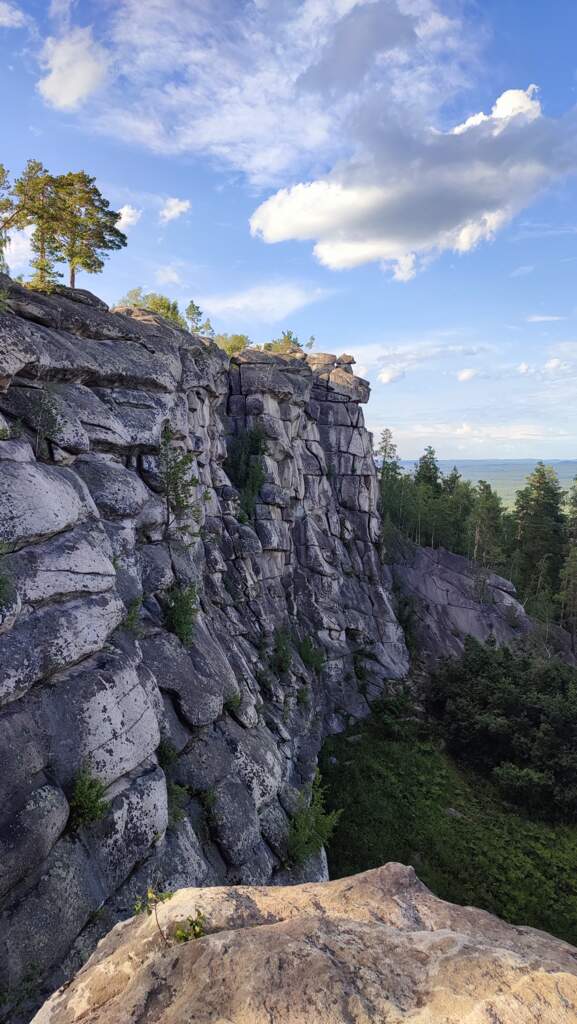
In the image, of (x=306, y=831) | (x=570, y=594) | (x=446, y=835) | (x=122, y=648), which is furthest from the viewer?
(x=570, y=594)

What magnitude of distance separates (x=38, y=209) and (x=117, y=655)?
22.7 meters

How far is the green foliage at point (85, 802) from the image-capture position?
37.2ft

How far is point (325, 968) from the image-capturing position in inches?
199

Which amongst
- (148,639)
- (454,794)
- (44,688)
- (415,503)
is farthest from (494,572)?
(44,688)

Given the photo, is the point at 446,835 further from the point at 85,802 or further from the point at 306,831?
the point at 85,802

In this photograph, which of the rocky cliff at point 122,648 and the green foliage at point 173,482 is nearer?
the rocky cliff at point 122,648

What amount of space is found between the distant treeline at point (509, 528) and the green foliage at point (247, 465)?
25.5 m

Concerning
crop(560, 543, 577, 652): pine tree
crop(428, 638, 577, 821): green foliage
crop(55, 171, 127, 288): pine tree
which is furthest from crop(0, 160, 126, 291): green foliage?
crop(560, 543, 577, 652): pine tree

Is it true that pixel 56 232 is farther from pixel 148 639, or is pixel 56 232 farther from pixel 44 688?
pixel 44 688

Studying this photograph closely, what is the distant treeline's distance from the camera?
63.8m

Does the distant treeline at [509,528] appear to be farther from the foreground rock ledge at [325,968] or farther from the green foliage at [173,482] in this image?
the foreground rock ledge at [325,968]

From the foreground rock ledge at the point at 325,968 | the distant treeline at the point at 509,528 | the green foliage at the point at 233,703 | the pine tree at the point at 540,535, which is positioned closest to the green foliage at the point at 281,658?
the green foliage at the point at 233,703

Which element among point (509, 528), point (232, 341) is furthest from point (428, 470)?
point (232, 341)

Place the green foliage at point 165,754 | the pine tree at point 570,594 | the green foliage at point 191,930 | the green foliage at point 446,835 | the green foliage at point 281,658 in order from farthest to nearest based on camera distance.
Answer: the pine tree at point 570,594 → the green foliage at point 281,658 → the green foliage at point 446,835 → the green foliage at point 165,754 → the green foliage at point 191,930
